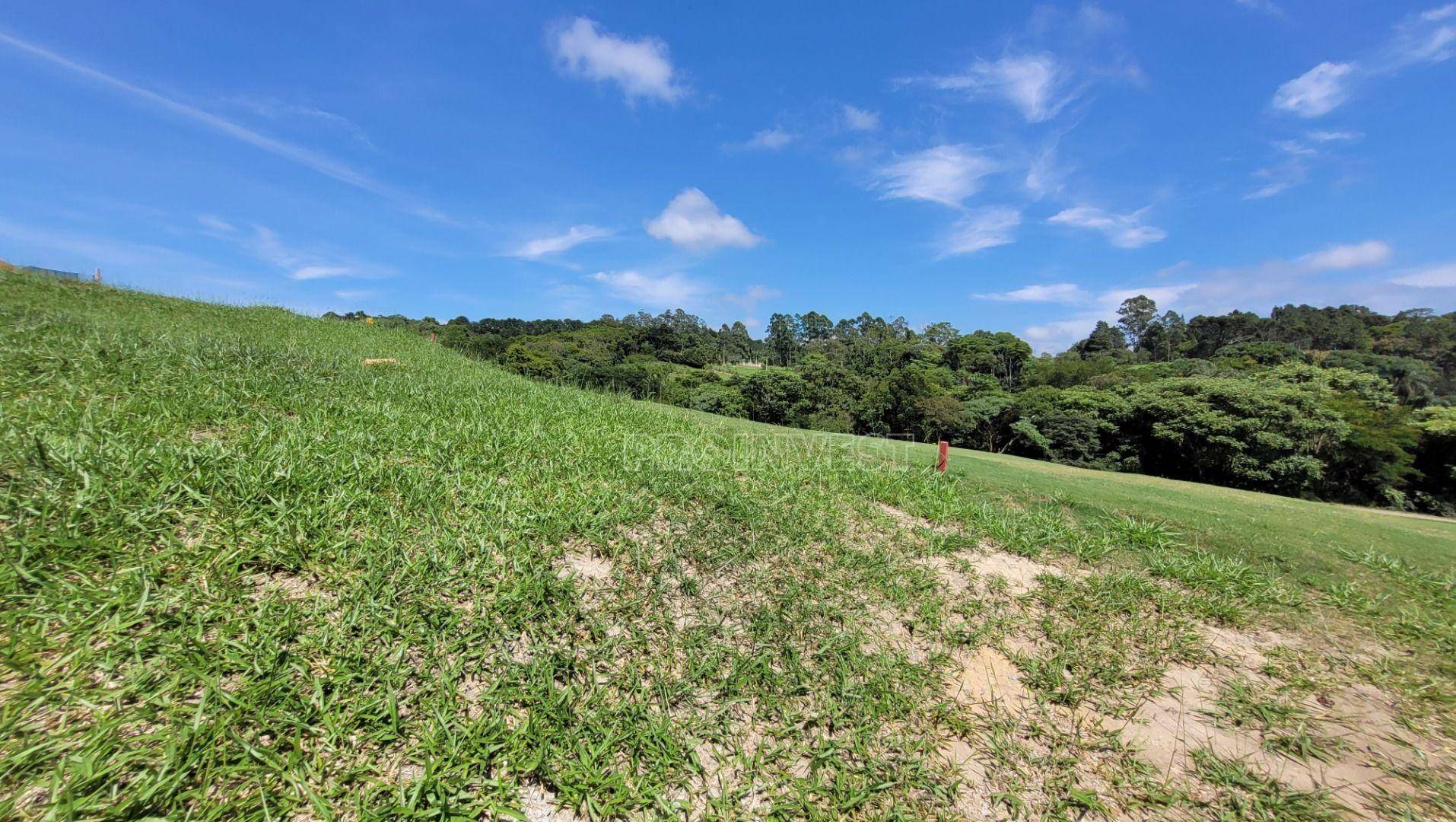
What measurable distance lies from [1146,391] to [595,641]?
37.6 meters

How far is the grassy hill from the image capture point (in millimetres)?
1739

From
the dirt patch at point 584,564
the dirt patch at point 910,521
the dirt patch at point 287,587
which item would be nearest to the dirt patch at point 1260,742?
the dirt patch at point 910,521

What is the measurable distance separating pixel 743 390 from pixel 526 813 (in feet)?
132

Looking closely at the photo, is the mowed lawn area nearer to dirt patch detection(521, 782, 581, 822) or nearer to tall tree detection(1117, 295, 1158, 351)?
dirt patch detection(521, 782, 581, 822)

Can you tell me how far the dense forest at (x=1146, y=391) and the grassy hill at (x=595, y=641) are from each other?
655 cm

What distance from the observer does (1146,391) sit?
29.5 m

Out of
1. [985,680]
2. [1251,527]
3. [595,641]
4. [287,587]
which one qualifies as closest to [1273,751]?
[985,680]

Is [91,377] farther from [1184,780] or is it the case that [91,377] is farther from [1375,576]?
[1375,576]

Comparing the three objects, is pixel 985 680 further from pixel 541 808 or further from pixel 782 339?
pixel 782 339

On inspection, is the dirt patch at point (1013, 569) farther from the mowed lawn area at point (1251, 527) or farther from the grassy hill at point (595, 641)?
the mowed lawn area at point (1251, 527)

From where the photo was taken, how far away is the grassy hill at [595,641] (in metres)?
1.74

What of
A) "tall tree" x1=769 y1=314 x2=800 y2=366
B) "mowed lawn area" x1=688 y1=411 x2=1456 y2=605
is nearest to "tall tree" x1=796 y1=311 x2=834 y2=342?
"tall tree" x1=769 y1=314 x2=800 y2=366

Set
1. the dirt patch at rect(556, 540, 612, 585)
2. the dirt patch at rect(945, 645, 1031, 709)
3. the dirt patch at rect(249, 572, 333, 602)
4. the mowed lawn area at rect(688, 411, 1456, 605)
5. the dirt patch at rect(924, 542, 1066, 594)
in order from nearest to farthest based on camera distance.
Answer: the dirt patch at rect(249, 572, 333, 602)
the dirt patch at rect(945, 645, 1031, 709)
the dirt patch at rect(556, 540, 612, 585)
the dirt patch at rect(924, 542, 1066, 594)
the mowed lawn area at rect(688, 411, 1456, 605)

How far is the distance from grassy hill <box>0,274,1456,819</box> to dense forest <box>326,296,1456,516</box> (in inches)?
258
